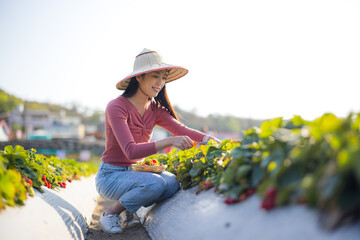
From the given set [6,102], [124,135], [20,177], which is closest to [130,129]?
[124,135]

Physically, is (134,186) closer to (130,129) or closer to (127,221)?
(127,221)

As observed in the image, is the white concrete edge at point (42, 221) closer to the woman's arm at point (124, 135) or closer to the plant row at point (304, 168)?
the woman's arm at point (124, 135)

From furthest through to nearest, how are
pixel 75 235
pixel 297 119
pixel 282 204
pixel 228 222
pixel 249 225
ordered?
pixel 75 235, pixel 297 119, pixel 228 222, pixel 249 225, pixel 282 204

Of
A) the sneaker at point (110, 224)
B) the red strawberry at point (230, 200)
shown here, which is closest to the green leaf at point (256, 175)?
the red strawberry at point (230, 200)

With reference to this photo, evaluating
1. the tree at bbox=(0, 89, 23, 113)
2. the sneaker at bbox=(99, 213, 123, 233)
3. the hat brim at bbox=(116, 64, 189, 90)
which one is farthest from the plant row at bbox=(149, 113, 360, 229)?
the tree at bbox=(0, 89, 23, 113)

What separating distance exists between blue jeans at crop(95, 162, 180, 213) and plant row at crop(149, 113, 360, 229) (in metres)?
0.83

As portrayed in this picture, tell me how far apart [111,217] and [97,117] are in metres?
153

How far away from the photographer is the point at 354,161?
111cm

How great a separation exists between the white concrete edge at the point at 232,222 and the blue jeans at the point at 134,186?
0.17 meters

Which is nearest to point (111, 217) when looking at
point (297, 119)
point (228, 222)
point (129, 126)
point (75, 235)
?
point (75, 235)

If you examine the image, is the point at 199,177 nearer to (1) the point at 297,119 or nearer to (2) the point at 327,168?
(1) the point at 297,119

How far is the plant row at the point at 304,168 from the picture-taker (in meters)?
1.18

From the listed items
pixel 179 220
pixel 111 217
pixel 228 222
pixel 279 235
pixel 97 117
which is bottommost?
pixel 97 117

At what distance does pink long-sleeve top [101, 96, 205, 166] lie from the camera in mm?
2879
